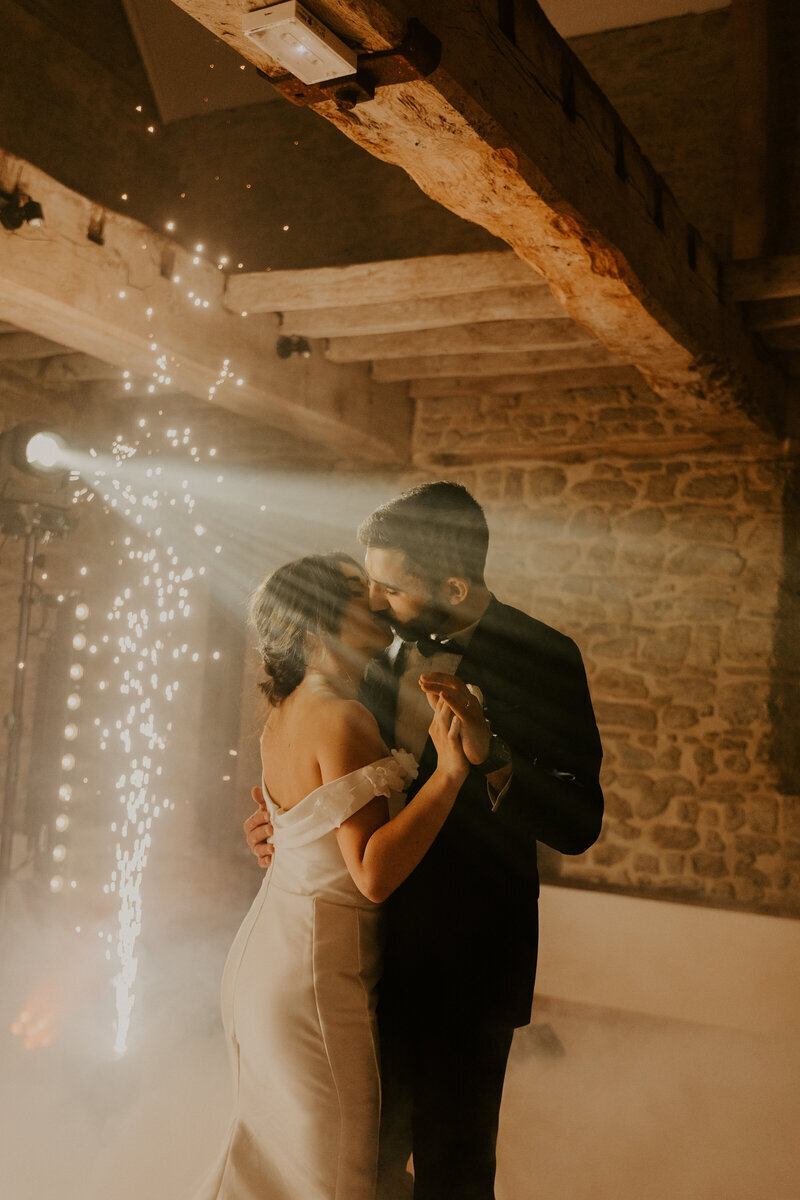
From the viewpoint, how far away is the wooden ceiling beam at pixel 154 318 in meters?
2.66

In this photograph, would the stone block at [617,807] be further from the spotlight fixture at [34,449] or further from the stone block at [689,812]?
the spotlight fixture at [34,449]

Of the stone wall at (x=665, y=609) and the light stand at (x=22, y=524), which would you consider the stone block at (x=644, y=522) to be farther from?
the light stand at (x=22, y=524)

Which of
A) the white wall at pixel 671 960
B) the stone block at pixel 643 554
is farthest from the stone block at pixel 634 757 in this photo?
the stone block at pixel 643 554

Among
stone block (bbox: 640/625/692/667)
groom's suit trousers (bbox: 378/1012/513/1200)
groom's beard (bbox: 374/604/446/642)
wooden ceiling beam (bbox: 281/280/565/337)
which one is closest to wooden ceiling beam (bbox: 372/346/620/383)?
wooden ceiling beam (bbox: 281/280/565/337)

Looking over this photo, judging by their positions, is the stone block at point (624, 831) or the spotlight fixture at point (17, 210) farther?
the stone block at point (624, 831)

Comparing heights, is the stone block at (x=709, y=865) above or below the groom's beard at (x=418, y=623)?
below

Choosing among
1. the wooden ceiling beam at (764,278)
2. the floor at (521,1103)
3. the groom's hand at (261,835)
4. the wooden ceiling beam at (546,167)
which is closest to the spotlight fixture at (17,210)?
the wooden ceiling beam at (546,167)

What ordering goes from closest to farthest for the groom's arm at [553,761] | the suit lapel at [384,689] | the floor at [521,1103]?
the groom's arm at [553,761], the suit lapel at [384,689], the floor at [521,1103]

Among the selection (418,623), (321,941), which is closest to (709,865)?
(418,623)

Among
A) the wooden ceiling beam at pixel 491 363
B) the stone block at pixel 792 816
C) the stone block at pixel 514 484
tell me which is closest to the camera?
the wooden ceiling beam at pixel 491 363

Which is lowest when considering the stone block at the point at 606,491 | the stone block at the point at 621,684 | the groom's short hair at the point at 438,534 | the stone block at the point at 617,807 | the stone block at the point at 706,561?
the stone block at the point at 617,807

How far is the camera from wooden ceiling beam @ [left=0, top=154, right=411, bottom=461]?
8.72 feet

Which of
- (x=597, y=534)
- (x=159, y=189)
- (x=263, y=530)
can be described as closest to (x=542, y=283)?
(x=597, y=534)

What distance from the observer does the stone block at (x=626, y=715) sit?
443 cm
